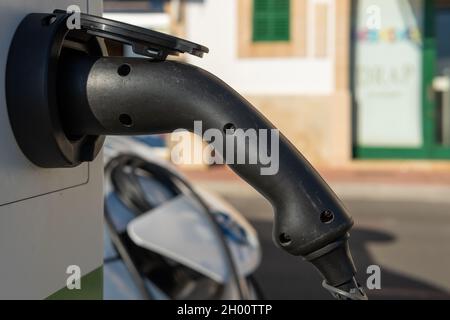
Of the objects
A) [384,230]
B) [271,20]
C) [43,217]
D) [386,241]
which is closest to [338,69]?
[271,20]

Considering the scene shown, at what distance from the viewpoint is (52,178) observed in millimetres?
1033

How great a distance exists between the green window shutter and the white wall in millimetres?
368

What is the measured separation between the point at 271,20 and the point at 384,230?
5.75 metres

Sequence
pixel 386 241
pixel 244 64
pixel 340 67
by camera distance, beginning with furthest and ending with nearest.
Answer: pixel 244 64
pixel 340 67
pixel 386 241

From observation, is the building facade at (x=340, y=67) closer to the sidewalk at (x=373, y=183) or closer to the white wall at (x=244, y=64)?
the white wall at (x=244, y=64)

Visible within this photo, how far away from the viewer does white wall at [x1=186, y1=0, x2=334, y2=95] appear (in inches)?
476

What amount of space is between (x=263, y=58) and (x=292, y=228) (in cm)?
1150

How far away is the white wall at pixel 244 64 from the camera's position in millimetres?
12086

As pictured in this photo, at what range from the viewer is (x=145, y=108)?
0.93m

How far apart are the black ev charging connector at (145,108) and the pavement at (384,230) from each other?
176 cm

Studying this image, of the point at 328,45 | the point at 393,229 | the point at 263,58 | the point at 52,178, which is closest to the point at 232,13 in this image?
the point at 263,58

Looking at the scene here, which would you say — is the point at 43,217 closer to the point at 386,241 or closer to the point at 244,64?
the point at 386,241

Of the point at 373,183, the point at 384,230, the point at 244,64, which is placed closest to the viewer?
the point at 384,230

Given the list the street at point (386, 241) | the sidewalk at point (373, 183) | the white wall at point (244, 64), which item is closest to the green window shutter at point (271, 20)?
the white wall at point (244, 64)
